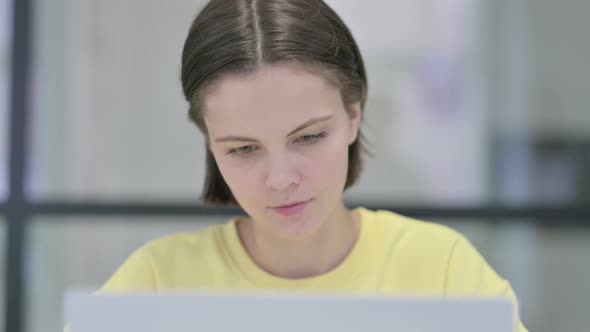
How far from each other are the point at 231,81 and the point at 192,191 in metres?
1.67

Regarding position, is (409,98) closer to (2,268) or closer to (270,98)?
(2,268)

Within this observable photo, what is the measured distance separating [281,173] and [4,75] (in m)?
1.90

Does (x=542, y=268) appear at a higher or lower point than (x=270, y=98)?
lower

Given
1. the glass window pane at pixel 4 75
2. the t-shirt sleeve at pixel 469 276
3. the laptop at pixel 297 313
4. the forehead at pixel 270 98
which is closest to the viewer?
the laptop at pixel 297 313

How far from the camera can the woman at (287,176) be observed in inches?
35.4

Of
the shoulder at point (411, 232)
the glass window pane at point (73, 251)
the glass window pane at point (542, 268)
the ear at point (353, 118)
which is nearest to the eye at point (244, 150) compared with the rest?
the ear at point (353, 118)

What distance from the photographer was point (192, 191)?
255 centimetres

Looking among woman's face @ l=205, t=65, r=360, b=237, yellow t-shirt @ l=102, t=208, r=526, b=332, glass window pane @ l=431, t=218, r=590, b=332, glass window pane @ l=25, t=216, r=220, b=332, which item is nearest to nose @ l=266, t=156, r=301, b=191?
woman's face @ l=205, t=65, r=360, b=237

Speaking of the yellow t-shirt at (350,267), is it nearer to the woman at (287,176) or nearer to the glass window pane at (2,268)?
the woman at (287,176)

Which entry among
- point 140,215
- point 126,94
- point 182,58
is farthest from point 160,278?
point 126,94

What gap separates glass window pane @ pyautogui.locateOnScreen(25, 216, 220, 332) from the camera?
250 centimetres

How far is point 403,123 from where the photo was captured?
2.57 m

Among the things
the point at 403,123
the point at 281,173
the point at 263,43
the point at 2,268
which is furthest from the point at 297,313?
the point at 2,268

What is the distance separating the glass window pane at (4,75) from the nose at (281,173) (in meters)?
1.82
